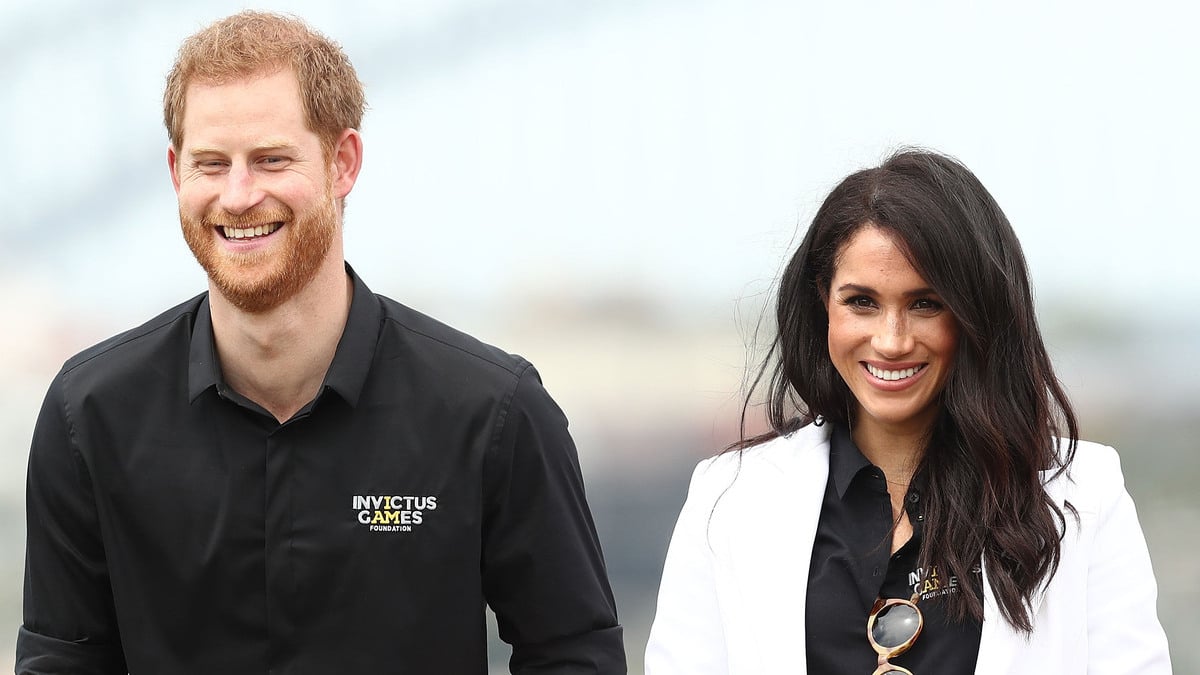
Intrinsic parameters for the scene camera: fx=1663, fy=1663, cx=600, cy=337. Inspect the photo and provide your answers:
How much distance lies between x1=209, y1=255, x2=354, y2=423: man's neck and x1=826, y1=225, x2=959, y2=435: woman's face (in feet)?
2.60

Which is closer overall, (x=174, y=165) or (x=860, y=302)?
(x=860, y=302)

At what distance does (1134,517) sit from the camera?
2500 mm

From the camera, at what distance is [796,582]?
2.51 metres

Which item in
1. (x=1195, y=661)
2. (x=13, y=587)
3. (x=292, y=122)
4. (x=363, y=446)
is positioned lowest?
(x=1195, y=661)

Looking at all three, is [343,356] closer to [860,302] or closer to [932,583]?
[860,302]

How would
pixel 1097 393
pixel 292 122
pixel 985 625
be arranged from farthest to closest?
pixel 1097 393, pixel 292 122, pixel 985 625

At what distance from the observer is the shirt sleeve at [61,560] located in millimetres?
2678

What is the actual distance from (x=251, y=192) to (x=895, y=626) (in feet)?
3.77

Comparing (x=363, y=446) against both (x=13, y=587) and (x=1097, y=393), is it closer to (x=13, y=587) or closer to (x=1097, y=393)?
(x=13, y=587)

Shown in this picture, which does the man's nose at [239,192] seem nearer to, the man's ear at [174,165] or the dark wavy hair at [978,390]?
the man's ear at [174,165]

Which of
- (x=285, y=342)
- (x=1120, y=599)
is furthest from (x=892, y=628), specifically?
(x=285, y=342)

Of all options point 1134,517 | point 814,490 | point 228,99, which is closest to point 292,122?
point 228,99

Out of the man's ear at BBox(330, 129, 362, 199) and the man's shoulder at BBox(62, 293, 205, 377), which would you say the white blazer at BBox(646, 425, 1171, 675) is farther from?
the man's shoulder at BBox(62, 293, 205, 377)

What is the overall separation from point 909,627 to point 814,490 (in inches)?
11.5
